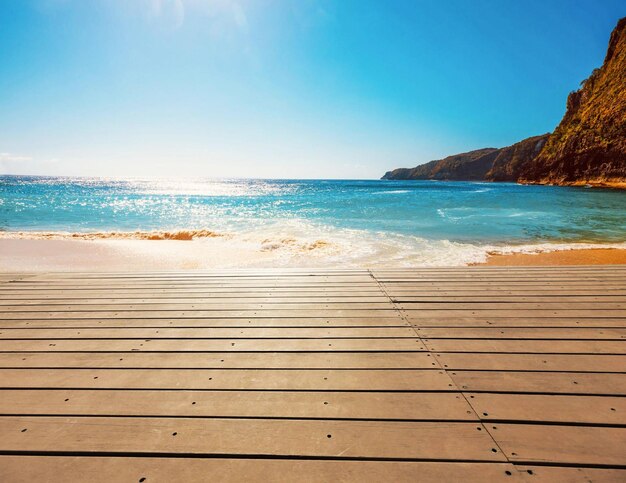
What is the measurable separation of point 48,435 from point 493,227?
2088 centimetres

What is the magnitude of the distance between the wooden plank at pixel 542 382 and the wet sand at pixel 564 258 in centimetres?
828

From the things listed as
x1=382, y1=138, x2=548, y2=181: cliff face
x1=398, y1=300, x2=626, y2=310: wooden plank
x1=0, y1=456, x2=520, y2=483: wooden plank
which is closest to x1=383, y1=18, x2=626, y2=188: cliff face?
x1=382, y1=138, x2=548, y2=181: cliff face

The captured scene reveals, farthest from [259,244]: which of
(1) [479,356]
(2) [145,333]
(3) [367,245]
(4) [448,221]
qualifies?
(4) [448,221]

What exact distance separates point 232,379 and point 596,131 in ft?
254

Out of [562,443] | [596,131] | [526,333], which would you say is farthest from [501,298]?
[596,131]

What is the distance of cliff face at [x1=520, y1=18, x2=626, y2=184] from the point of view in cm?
5209

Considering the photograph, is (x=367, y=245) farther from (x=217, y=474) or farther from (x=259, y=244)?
(x=217, y=474)

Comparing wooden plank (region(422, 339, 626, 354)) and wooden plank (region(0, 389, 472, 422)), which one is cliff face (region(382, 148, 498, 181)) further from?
wooden plank (region(0, 389, 472, 422))

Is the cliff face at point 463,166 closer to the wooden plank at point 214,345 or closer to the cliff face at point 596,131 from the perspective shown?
the cliff face at point 596,131

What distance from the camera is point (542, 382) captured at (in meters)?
2.31

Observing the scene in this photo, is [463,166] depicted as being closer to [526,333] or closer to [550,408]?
[526,333]

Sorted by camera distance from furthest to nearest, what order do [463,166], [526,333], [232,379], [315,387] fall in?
[463,166], [526,333], [232,379], [315,387]

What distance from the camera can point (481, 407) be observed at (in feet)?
6.80

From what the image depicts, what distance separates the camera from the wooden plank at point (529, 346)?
277 cm
